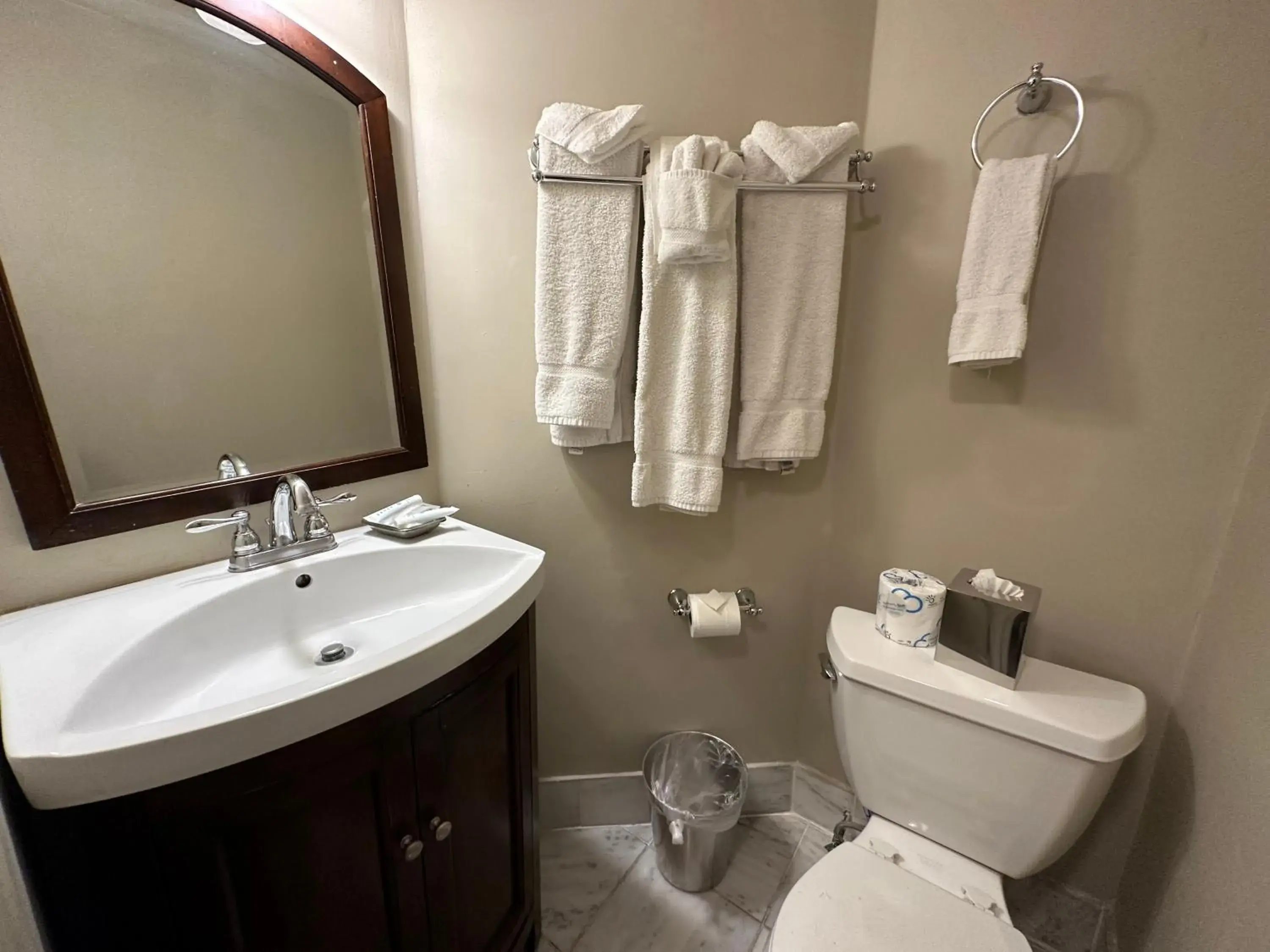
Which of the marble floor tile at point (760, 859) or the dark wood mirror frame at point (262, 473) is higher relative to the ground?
the dark wood mirror frame at point (262, 473)

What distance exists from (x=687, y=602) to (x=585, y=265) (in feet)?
2.79

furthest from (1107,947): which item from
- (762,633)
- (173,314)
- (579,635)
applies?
(173,314)

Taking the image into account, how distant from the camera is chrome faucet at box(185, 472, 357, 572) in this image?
0.93 m

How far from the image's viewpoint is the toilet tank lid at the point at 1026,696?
83cm

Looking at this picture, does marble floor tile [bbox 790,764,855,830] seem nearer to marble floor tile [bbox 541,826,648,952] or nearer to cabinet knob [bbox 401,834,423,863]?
marble floor tile [bbox 541,826,648,952]

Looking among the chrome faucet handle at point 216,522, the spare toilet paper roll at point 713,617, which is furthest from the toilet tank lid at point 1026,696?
the chrome faucet handle at point 216,522

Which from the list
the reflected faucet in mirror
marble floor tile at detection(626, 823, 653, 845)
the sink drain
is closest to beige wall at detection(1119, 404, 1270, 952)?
marble floor tile at detection(626, 823, 653, 845)

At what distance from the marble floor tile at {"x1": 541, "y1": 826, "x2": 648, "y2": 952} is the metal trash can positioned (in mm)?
113

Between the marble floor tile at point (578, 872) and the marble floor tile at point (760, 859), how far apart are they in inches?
10.3

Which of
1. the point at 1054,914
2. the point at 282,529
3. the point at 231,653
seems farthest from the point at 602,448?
the point at 1054,914

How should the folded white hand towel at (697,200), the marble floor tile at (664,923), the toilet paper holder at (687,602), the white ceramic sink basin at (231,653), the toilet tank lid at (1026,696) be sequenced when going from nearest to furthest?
the white ceramic sink basin at (231,653), the toilet tank lid at (1026,696), the folded white hand towel at (697,200), the marble floor tile at (664,923), the toilet paper holder at (687,602)

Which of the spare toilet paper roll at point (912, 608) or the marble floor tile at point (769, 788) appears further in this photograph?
the marble floor tile at point (769, 788)

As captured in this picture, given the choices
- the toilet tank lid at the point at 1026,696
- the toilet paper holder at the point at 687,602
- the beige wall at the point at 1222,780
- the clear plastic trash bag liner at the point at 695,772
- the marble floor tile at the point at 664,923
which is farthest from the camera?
the clear plastic trash bag liner at the point at 695,772

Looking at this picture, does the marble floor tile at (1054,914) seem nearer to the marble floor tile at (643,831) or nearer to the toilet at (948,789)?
the toilet at (948,789)
